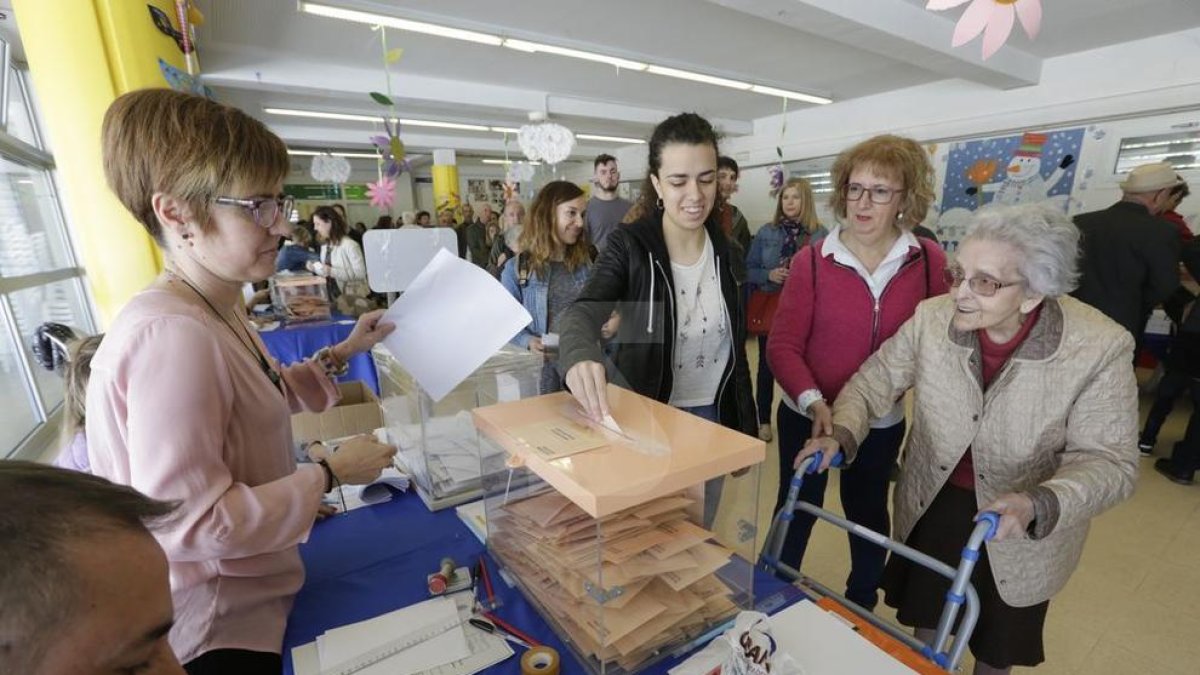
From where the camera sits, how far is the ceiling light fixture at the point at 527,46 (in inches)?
149

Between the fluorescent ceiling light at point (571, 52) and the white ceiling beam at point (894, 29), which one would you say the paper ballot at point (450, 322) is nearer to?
the white ceiling beam at point (894, 29)

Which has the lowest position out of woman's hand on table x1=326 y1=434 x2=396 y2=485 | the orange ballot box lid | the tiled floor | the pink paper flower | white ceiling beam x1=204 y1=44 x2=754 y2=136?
the tiled floor

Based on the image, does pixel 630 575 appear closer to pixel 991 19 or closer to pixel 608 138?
pixel 991 19

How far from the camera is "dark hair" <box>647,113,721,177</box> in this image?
1.25 meters

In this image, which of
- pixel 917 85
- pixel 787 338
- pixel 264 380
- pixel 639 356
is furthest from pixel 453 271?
pixel 917 85

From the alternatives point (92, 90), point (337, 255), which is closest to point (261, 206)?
point (92, 90)

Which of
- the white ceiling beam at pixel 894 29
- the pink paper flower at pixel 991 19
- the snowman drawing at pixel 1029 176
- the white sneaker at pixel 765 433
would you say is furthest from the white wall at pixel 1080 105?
the pink paper flower at pixel 991 19

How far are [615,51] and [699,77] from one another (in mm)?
1418

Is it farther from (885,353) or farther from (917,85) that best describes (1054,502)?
(917,85)

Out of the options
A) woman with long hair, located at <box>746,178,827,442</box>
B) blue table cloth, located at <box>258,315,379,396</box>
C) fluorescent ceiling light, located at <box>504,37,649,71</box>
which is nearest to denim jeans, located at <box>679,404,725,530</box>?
woman with long hair, located at <box>746,178,827,442</box>

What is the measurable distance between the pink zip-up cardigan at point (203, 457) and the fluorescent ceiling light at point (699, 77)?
5.54 m

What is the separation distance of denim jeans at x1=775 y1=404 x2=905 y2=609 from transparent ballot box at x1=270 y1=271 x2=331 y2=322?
3.46 m

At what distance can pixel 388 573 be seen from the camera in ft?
3.34

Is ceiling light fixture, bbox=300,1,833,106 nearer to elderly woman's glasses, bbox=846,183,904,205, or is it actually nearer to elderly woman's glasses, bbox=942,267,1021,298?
elderly woman's glasses, bbox=846,183,904,205
